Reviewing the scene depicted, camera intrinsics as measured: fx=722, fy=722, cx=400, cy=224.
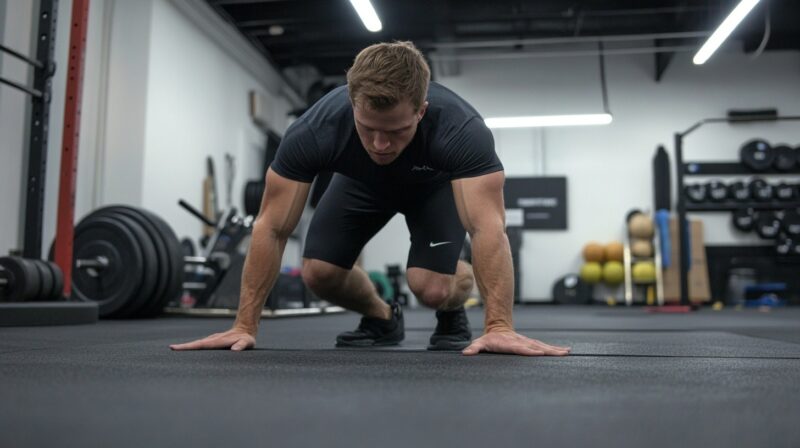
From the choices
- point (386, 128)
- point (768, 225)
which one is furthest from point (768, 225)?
point (386, 128)

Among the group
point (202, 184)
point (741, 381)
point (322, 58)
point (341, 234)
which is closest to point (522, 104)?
point (322, 58)

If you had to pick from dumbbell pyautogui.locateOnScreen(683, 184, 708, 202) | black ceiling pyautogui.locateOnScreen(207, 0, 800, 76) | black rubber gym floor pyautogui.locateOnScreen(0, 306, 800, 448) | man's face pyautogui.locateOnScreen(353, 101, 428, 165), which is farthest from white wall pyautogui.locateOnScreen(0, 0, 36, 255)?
dumbbell pyautogui.locateOnScreen(683, 184, 708, 202)

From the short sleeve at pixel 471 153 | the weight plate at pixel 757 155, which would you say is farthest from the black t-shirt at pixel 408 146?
the weight plate at pixel 757 155

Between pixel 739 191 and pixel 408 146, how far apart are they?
767cm

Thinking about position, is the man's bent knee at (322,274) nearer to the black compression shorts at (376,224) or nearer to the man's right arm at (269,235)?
the black compression shorts at (376,224)

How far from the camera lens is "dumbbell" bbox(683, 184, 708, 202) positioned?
845cm

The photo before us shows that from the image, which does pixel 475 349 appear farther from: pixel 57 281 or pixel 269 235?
pixel 57 281

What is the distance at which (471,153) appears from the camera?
166cm

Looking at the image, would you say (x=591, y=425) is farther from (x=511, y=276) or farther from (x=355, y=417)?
(x=511, y=276)

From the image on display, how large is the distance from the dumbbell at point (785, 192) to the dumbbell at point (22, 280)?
25.5 ft

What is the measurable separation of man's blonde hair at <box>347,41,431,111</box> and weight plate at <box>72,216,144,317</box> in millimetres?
2905

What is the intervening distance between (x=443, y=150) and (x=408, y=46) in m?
0.25

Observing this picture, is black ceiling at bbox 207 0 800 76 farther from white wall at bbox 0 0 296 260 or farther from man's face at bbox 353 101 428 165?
man's face at bbox 353 101 428 165

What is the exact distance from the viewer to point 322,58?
8.81m
